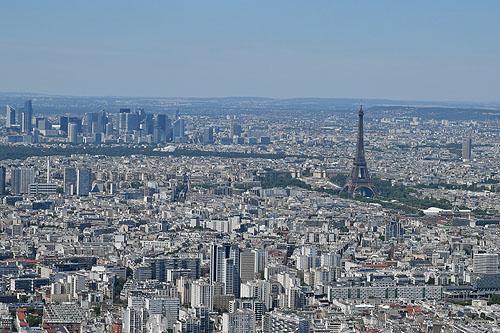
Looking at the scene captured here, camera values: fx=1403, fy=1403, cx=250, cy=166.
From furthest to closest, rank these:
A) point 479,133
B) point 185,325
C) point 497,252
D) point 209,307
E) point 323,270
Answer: point 479,133, point 497,252, point 323,270, point 209,307, point 185,325

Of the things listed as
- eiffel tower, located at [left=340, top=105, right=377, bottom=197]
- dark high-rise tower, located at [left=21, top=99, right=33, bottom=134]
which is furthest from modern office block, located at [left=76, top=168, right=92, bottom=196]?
dark high-rise tower, located at [left=21, top=99, right=33, bottom=134]

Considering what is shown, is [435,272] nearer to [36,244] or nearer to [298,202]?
[36,244]

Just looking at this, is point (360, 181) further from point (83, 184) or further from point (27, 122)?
point (27, 122)

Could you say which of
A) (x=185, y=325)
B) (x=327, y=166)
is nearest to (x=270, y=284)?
(x=185, y=325)

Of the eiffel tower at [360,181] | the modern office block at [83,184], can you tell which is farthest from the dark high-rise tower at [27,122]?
the eiffel tower at [360,181]

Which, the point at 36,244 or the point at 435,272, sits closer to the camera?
the point at 435,272

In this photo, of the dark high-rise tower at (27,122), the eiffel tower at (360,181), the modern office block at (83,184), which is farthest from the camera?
the dark high-rise tower at (27,122)

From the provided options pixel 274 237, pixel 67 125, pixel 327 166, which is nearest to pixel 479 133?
pixel 67 125

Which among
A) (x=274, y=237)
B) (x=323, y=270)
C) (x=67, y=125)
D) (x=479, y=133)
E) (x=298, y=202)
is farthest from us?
(x=479, y=133)

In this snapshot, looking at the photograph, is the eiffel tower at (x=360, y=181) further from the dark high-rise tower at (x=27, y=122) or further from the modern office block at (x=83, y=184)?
the dark high-rise tower at (x=27, y=122)

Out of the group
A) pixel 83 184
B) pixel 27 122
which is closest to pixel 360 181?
pixel 83 184
